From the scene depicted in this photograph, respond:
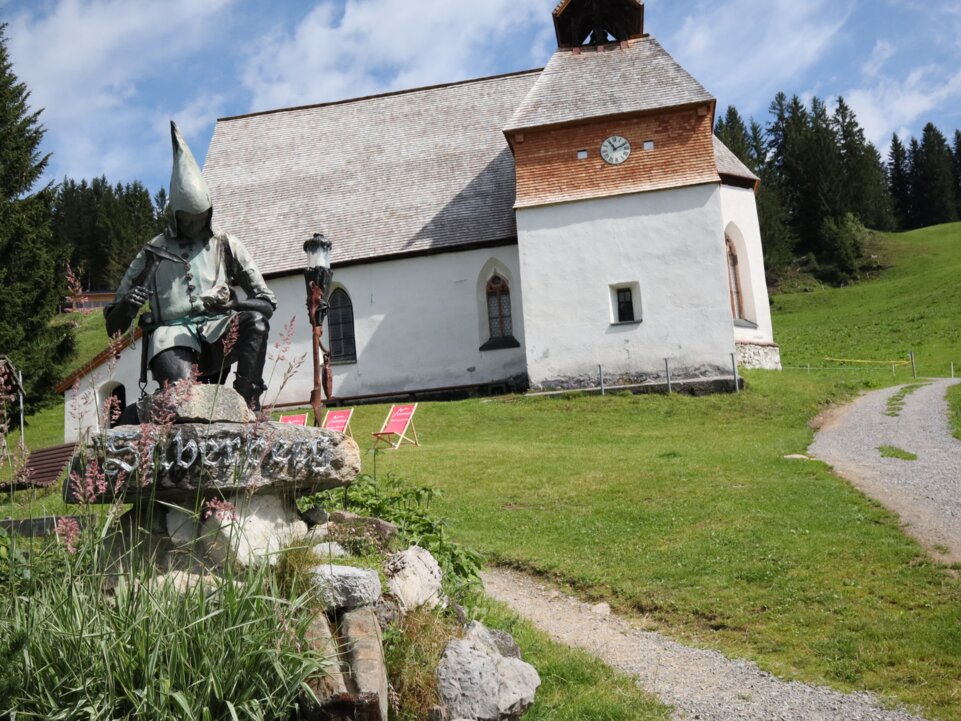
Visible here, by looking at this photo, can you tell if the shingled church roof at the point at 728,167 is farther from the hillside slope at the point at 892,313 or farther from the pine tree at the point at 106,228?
the pine tree at the point at 106,228

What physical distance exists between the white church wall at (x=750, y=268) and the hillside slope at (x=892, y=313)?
32.2ft

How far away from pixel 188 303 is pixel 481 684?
139 inches

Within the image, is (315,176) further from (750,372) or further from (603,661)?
(603,661)

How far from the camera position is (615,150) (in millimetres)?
23359

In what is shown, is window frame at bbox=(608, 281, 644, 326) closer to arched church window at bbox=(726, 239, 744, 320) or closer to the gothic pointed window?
the gothic pointed window

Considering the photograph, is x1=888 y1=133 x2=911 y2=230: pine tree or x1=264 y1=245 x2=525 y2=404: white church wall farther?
x1=888 y1=133 x2=911 y2=230: pine tree

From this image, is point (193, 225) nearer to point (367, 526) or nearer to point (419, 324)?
point (367, 526)

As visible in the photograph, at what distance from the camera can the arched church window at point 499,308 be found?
25.8 meters

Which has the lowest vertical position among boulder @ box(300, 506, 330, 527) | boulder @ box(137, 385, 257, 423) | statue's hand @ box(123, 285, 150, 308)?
boulder @ box(300, 506, 330, 527)

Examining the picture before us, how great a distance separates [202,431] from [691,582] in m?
4.99

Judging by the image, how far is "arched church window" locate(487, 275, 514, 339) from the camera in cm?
2581

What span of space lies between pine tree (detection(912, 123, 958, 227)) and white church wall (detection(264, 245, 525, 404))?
248ft

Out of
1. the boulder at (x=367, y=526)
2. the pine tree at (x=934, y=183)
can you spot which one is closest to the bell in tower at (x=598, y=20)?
the boulder at (x=367, y=526)

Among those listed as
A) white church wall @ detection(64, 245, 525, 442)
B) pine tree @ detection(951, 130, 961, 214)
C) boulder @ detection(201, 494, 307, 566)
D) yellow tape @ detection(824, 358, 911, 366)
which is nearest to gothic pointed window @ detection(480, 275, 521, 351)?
white church wall @ detection(64, 245, 525, 442)
